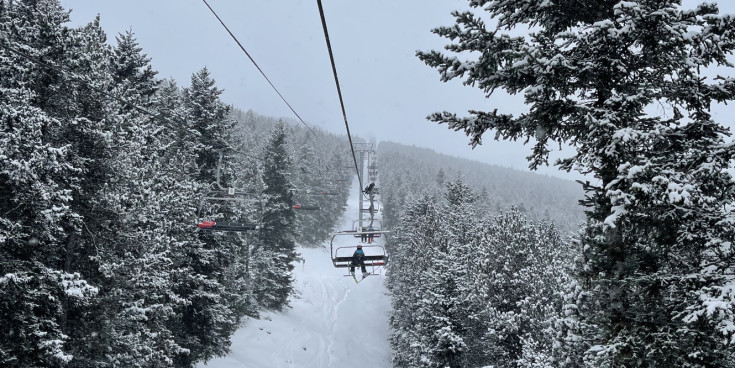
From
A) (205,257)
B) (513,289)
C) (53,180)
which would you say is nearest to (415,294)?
(513,289)

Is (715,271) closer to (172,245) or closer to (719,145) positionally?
(719,145)

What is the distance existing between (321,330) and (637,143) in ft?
Answer: 142

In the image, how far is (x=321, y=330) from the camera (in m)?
45.6

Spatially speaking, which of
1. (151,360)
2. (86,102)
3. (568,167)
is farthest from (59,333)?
(568,167)

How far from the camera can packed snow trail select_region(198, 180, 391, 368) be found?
113 ft

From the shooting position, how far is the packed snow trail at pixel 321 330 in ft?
113

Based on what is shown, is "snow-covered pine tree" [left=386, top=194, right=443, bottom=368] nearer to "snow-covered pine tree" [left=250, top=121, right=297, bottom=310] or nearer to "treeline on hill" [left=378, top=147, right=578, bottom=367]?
"treeline on hill" [left=378, top=147, right=578, bottom=367]

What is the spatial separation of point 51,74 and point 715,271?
17.0 meters

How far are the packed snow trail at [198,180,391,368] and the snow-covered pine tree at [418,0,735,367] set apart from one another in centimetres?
2624

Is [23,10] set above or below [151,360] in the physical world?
above

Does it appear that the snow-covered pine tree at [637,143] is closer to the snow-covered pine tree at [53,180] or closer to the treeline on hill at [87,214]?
the treeline on hill at [87,214]

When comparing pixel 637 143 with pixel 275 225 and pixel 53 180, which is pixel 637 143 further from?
pixel 275 225

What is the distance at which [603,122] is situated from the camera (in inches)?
219

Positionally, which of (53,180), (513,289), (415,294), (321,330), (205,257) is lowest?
(321,330)
